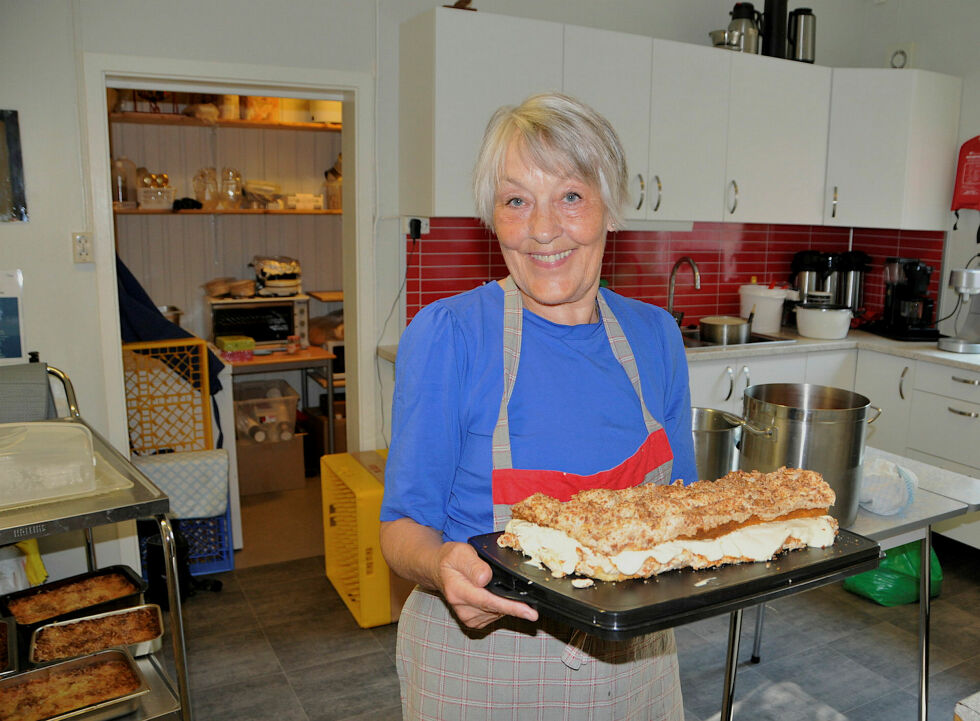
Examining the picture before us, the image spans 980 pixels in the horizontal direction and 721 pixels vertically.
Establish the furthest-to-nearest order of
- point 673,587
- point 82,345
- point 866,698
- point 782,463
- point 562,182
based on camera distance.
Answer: point 82,345 < point 866,698 < point 782,463 < point 562,182 < point 673,587

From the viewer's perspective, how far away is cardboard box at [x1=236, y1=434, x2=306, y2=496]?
14.6 feet

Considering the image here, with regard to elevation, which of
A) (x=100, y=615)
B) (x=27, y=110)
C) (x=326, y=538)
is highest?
(x=27, y=110)

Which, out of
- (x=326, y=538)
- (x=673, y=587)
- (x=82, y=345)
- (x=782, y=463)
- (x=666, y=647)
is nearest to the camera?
(x=673, y=587)

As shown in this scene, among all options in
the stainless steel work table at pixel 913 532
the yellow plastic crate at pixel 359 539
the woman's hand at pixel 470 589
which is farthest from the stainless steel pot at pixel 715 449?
the yellow plastic crate at pixel 359 539

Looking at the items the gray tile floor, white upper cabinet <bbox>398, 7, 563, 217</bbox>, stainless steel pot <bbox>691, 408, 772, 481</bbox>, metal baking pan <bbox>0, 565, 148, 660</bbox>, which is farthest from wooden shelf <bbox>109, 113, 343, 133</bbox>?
stainless steel pot <bbox>691, 408, 772, 481</bbox>

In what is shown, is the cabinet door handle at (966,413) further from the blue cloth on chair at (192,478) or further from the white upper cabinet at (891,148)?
the blue cloth on chair at (192,478)

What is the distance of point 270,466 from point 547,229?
3.62m

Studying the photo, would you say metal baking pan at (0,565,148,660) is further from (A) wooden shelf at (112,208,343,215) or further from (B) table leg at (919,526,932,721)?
(A) wooden shelf at (112,208,343,215)

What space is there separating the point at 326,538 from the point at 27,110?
1930 mm

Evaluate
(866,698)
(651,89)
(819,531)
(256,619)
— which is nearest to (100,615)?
(256,619)

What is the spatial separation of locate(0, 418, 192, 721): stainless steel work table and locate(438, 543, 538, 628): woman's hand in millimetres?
868

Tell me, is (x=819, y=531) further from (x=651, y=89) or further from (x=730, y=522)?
(x=651, y=89)

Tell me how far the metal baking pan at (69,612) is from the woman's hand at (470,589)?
1439mm

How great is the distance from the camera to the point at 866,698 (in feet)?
8.91
